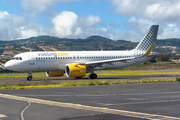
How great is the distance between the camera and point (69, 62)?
40.5 m

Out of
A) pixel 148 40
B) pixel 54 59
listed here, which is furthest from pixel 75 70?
pixel 148 40

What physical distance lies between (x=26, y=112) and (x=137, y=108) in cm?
568

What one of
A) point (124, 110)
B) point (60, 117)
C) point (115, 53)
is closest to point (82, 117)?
point (60, 117)

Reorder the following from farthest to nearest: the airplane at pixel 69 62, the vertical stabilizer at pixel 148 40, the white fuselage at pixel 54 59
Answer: the vertical stabilizer at pixel 148 40, the airplane at pixel 69 62, the white fuselage at pixel 54 59

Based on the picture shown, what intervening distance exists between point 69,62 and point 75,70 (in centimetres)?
304

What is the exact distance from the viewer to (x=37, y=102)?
51.7 feet

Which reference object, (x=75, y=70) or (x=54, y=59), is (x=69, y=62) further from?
(x=75, y=70)

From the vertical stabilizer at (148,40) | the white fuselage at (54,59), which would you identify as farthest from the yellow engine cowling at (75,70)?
the vertical stabilizer at (148,40)

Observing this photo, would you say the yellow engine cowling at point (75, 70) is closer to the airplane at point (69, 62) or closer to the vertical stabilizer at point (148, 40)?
the airplane at point (69, 62)

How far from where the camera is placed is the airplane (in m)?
37.6

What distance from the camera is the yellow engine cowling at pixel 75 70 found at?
37.7m

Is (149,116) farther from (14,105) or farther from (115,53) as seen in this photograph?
(115,53)

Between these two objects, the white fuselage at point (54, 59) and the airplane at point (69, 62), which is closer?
the white fuselage at point (54, 59)

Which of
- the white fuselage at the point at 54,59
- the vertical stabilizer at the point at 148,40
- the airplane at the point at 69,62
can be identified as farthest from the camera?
the vertical stabilizer at the point at 148,40
